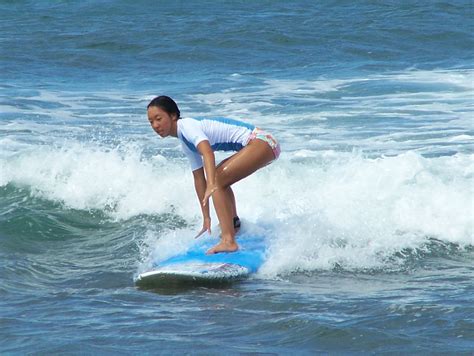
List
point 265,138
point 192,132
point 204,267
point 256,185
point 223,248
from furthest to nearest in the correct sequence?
point 256,185
point 223,248
point 265,138
point 204,267
point 192,132

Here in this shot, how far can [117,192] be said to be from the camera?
1060cm


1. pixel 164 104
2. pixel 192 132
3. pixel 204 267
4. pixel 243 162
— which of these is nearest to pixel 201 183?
pixel 243 162

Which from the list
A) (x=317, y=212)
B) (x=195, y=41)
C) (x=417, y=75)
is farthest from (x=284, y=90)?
(x=317, y=212)

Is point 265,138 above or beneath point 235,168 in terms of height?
above

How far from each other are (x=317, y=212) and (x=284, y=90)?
7517mm

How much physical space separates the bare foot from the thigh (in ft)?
1.59

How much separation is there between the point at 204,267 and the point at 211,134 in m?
0.97

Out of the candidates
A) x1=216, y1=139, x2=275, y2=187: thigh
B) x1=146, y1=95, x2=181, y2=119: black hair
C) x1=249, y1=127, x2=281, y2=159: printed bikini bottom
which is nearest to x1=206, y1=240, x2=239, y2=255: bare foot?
x1=216, y1=139, x2=275, y2=187: thigh

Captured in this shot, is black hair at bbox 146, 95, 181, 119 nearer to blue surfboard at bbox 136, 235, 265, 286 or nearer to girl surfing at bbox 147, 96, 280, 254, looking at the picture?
girl surfing at bbox 147, 96, 280, 254

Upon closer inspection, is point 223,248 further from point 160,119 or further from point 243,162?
point 160,119

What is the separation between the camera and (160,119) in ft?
22.9

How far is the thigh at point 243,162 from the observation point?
721 cm

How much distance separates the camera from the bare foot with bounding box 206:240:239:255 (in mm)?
7426

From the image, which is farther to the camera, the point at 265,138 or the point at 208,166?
the point at 265,138
